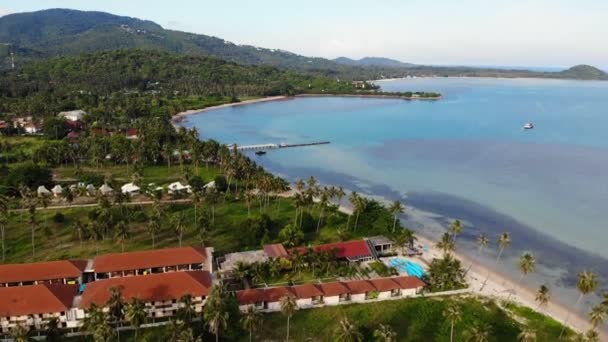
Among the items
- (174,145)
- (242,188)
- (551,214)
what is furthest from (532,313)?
(174,145)

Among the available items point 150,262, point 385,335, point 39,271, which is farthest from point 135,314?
point 385,335

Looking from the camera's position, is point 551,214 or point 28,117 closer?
point 551,214

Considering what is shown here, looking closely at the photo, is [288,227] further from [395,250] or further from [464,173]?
[464,173]

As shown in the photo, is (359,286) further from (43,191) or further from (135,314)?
(43,191)

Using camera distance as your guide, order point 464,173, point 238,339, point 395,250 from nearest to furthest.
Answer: point 238,339
point 395,250
point 464,173

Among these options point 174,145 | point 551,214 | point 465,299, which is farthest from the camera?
point 174,145

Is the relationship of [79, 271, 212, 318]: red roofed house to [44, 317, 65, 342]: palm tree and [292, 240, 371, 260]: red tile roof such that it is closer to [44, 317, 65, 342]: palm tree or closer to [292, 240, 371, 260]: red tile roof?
[44, 317, 65, 342]: palm tree

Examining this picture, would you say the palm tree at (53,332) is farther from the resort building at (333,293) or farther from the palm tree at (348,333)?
the palm tree at (348,333)
